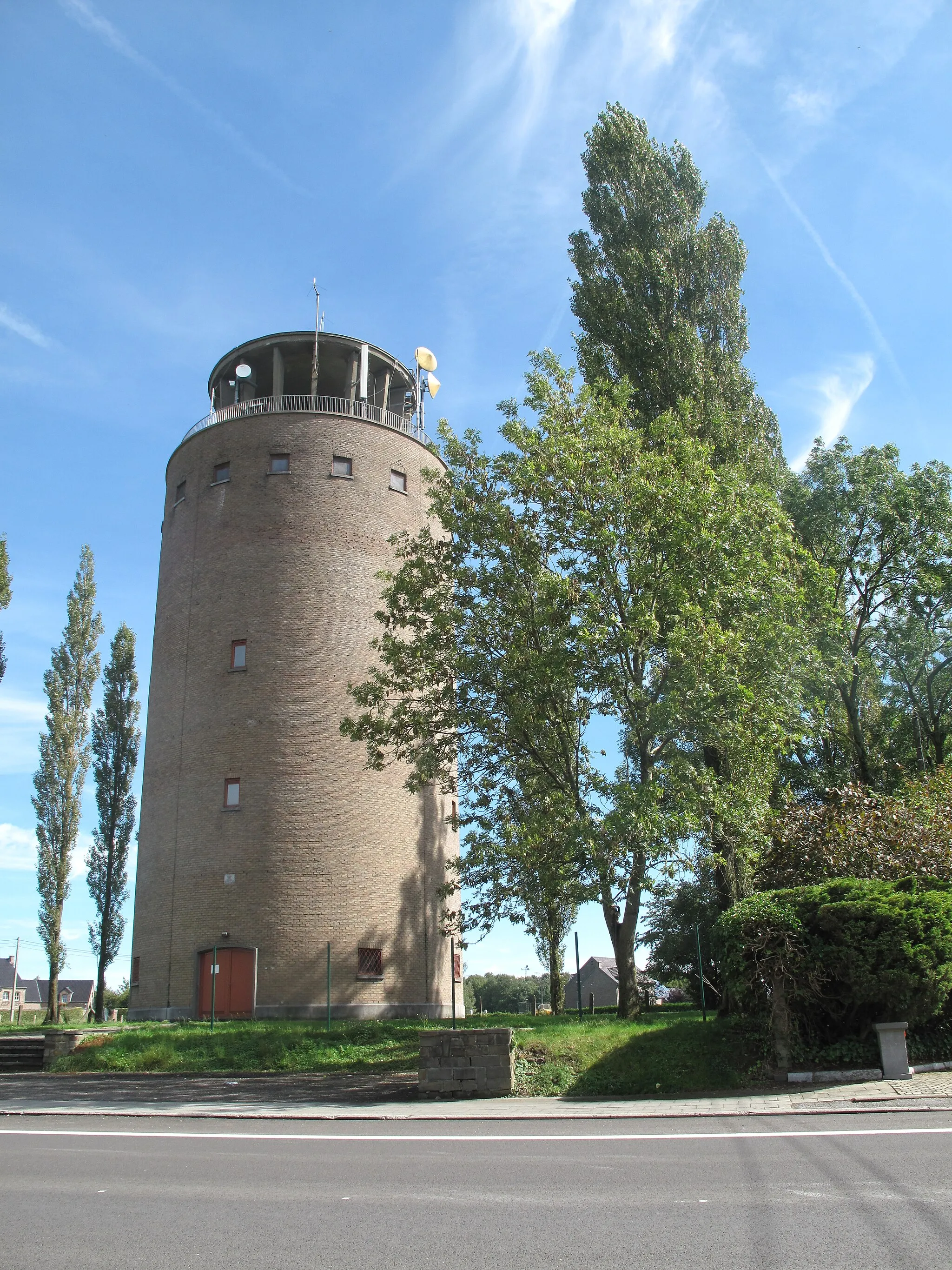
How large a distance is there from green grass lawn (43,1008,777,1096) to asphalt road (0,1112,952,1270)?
3064 mm

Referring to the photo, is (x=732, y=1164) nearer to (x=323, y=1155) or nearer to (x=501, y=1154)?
(x=501, y=1154)

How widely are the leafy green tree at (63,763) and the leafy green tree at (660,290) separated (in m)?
26.4

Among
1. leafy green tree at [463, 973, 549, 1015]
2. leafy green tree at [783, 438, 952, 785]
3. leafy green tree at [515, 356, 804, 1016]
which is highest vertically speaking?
leafy green tree at [783, 438, 952, 785]

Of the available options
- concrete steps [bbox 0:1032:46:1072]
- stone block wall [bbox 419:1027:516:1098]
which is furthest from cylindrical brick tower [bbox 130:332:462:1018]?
stone block wall [bbox 419:1027:516:1098]

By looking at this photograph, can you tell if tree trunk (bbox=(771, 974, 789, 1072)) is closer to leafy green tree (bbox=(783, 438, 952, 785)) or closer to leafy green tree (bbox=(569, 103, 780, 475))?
leafy green tree (bbox=(569, 103, 780, 475))

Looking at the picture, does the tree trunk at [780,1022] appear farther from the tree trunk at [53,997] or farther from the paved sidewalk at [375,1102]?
the tree trunk at [53,997]

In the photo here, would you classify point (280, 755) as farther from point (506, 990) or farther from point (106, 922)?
point (506, 990)

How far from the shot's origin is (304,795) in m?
27.1

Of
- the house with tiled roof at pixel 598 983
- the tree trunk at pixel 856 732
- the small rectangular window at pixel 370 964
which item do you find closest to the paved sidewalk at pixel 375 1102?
the small rectangular window at pixel 370 964

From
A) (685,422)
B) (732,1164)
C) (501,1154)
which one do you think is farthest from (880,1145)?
(685,422)

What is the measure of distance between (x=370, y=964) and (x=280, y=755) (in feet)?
20.5

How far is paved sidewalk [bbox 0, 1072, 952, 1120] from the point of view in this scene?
1121 centimetres

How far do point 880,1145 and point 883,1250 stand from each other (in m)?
3.53

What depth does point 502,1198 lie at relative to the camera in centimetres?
673
